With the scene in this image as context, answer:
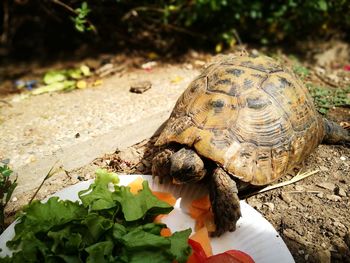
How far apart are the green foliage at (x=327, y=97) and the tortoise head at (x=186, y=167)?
1547 millimetres

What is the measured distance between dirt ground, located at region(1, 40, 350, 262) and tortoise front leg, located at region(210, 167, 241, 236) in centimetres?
33

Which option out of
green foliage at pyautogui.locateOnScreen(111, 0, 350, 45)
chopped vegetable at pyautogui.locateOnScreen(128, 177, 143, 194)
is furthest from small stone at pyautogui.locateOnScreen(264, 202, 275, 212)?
green foliage at pyautogui.locateOnScreen(111, 0, 350, 45)

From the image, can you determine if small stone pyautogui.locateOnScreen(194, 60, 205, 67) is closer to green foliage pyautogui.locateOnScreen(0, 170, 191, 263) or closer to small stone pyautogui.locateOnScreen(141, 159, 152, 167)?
small stone pyautogui.locateOnScreen(141, 159, 152, 167)

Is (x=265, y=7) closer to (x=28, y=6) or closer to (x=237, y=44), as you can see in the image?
(x=237, y=44)

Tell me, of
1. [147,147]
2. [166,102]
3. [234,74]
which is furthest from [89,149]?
[234,74]

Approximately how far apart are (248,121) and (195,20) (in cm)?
A: 252

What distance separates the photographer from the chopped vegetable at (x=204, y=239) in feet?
6.95

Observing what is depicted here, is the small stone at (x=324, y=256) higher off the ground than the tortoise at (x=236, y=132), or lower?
lower

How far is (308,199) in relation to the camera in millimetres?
2543

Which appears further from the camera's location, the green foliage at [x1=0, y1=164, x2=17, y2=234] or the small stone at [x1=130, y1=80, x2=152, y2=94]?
the small stone at [x1=130, y1=80, x2=152, y2=94]

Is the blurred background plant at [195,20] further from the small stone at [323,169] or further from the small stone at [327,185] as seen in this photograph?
the small stone at [327,185]

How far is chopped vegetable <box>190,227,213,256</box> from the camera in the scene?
83.4 inches

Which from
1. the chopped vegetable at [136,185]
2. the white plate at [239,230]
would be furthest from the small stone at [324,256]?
the chopped vegetable at [136,185]

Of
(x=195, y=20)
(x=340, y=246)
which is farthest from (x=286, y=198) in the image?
(x=195, y=20)
